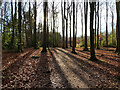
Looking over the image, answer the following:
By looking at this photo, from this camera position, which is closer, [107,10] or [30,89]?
[30,89]

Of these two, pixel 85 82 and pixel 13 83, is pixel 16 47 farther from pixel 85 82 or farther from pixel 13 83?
pixel 85 82

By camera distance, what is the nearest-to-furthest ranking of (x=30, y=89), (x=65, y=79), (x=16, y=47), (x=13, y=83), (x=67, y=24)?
1. (x=30, y=89)
2. (x=13, y=83)
3. (x=65, y=79)
4. (x=16, y=47)
5. (x=67, y=24)

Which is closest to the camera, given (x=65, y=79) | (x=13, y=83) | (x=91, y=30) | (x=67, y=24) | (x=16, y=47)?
(x=13, y=83)

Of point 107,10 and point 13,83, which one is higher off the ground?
point 107,10

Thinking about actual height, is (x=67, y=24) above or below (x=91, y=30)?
above

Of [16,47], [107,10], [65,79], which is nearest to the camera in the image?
[65,79]

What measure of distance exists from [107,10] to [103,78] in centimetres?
2281

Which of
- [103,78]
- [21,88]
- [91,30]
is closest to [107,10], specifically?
[91,30]

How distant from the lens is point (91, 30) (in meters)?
7.78

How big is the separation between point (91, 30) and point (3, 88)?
25.8 ft

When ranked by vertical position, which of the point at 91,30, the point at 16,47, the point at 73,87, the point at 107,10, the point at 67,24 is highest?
the point at 107,10

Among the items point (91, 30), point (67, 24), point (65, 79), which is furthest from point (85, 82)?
point (67, 24)

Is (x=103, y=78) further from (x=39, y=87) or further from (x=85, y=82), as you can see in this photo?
(x=39, y=87)

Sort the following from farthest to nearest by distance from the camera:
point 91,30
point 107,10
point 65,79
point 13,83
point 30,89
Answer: point 107,10 → point 91,30 → point 65,79 → point 13,83 → point 30,89
